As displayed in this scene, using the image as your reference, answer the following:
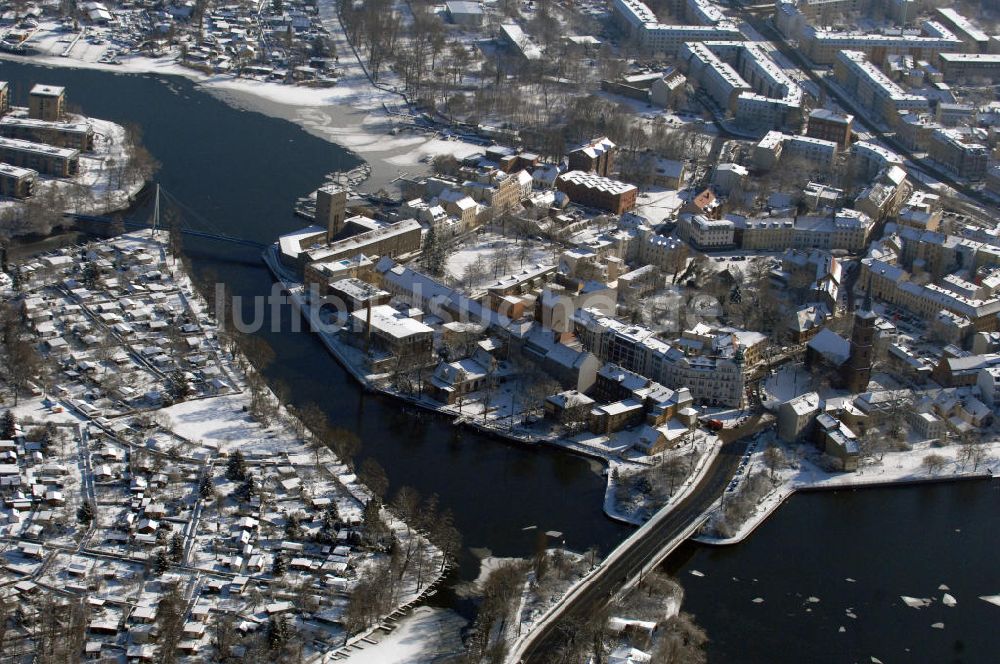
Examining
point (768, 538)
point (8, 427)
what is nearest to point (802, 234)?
point (768, 538)

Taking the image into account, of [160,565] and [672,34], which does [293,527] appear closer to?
[160,565]

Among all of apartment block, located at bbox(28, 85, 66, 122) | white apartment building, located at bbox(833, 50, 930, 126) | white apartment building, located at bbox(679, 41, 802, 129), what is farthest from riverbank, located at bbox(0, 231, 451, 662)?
white apartment building, located at bbox(833, 50, 930, 126)

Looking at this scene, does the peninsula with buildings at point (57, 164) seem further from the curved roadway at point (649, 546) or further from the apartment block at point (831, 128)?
the apartment block at point (831, 128)

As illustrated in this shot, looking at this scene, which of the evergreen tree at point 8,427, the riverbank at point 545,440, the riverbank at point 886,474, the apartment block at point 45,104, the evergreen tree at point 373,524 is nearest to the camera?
the evergreen tree at point 373,524

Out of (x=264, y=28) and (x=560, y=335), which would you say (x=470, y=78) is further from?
(x=560, y=335)

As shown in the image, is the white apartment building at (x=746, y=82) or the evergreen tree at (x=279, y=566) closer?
the evergreen tree at (x=279, y=566)

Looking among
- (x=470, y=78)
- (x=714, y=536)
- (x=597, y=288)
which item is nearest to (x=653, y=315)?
(x=597, y=288)

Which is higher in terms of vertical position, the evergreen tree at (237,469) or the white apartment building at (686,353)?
the white apartment building at (686,353)

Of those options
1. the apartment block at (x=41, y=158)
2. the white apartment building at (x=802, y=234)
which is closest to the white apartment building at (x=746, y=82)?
the white apartment building at (x=802, y=234)
